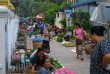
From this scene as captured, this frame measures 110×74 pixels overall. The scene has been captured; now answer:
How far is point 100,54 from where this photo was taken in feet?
11.5

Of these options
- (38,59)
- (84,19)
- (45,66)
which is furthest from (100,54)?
(84,19)

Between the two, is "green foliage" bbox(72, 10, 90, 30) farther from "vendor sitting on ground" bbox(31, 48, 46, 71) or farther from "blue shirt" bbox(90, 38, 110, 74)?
"blue shirt" bbox(90, 38, 110, 74)

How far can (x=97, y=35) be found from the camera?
11.9 feet

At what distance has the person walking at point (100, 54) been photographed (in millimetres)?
3340

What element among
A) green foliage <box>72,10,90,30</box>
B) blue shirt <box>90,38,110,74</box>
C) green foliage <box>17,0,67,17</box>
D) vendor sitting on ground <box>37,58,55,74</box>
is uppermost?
green foliage <box>17,0,67,17</box>

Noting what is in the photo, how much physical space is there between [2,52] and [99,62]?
126 inches

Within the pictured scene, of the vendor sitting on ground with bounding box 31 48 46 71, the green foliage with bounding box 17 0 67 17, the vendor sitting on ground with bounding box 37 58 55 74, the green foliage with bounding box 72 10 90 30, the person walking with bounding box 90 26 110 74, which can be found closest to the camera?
the person walking with bounding box 90 26 110 74

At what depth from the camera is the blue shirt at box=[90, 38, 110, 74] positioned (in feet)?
11.2

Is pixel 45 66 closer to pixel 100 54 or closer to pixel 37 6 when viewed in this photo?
pixel 100 54

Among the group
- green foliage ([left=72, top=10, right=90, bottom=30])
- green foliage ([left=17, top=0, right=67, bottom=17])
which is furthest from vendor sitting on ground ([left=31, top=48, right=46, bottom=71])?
green foliage ([left=17, top=0, right=67, bottom=17])

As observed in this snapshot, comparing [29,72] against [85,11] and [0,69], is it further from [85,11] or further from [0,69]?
[85,11]

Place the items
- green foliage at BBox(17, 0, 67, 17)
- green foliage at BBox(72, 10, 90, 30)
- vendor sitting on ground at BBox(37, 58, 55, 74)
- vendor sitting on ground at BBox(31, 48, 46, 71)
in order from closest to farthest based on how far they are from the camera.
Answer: vendor sitting on ground at BBox(37, 58, 55, 74), vendor sitting on ground at BBox(31, 48, 46, 71), green foliage at BBox(72, 10, 90, 30), green foliage at BBox(17, 0, 67, 17)

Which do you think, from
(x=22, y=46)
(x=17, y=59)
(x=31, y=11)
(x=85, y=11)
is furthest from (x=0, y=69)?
(x=31, y=11)

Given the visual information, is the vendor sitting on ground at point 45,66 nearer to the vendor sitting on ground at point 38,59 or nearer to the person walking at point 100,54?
the vendor sitting on ground at point 38,59
